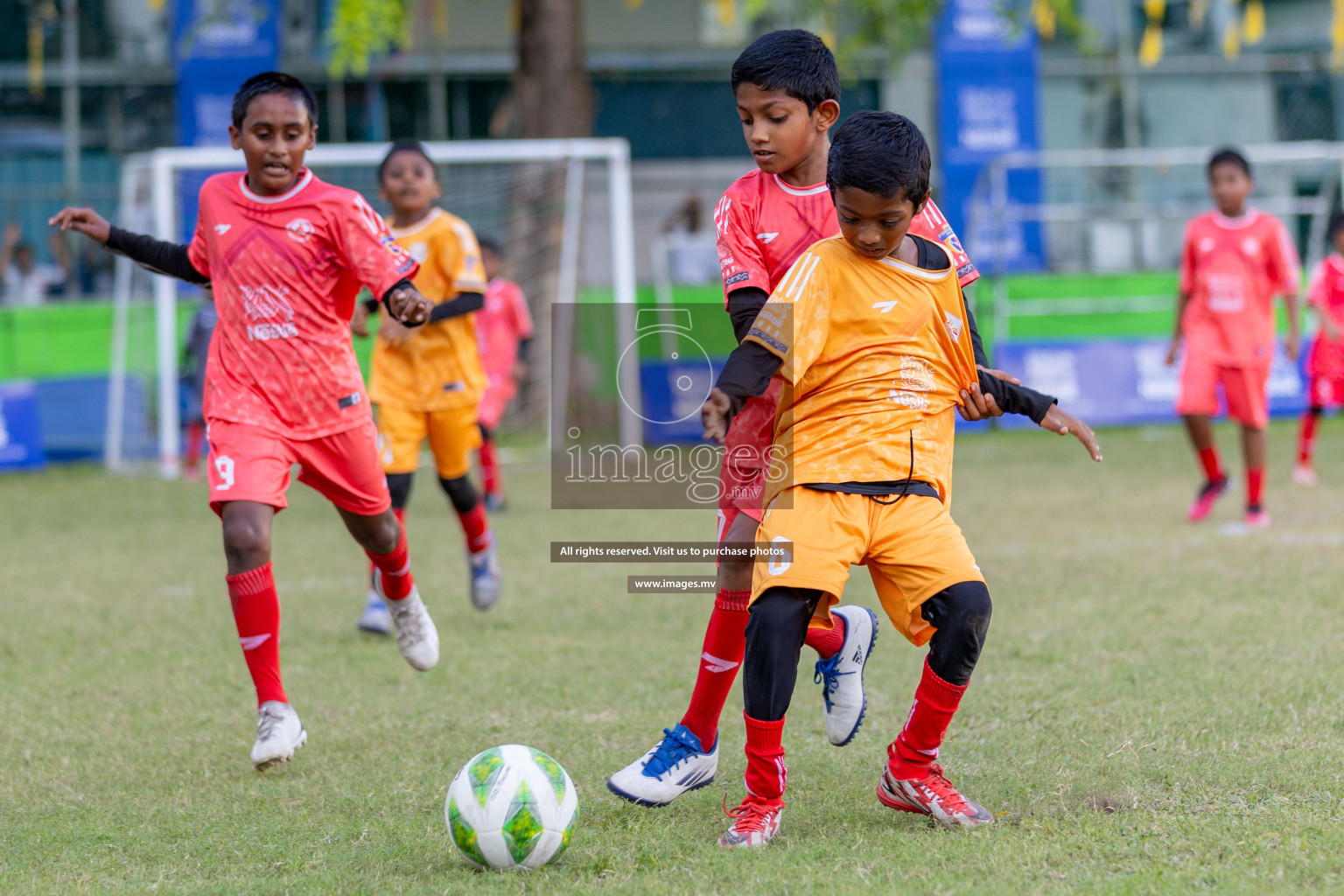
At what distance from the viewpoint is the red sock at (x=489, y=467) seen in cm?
959

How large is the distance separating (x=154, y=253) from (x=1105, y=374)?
39.9 ft

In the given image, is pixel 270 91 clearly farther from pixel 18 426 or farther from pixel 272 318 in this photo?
pixel 18 426

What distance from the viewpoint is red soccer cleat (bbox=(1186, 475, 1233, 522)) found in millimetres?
8398

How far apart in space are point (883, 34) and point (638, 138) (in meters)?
4.24

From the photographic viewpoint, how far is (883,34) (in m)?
16.5

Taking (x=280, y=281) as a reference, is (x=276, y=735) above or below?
below

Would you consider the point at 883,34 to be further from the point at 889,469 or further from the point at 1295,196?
the point at 889,469

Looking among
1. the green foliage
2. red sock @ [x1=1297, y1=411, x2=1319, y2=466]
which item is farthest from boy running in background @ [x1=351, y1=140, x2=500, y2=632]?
the green foliage

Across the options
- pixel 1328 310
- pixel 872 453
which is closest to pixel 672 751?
pixel 872 453

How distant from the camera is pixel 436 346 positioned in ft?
20.4

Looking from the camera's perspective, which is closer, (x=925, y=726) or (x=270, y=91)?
(x=925, y=726)

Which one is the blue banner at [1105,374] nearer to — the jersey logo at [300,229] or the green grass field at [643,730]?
the green grass field at [643,730]

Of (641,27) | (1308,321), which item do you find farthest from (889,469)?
(641,27)

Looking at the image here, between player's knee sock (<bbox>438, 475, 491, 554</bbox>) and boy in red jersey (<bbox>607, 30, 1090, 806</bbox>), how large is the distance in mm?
2670
